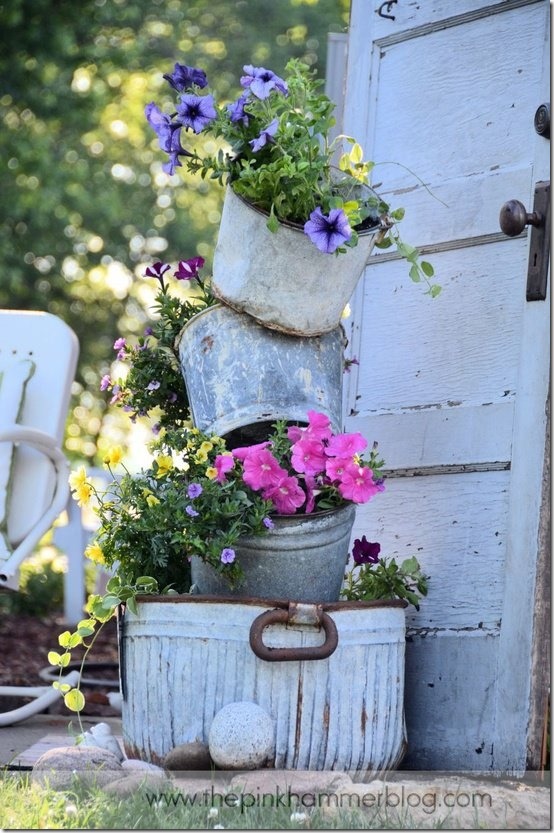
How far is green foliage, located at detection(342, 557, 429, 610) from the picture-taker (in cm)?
235

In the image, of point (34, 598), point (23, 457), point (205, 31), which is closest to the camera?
point (23, 457)

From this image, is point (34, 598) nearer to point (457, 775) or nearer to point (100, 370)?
point (100, 370)

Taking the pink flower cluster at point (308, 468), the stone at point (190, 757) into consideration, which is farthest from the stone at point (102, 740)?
the pink flower cluster at point (308, 468)

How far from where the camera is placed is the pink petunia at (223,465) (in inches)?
82.5

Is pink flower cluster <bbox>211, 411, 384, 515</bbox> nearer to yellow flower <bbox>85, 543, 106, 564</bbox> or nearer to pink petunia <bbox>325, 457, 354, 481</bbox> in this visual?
pink petunia <bbox>325, 457, 354, 481</bbox>

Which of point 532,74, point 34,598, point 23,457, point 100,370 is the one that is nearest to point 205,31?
point 100,370

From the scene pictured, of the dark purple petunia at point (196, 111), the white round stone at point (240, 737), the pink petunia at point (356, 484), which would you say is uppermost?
the dark purple petunia at point (196, 111)

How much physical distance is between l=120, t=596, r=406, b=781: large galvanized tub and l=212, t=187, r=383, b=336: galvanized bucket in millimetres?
540

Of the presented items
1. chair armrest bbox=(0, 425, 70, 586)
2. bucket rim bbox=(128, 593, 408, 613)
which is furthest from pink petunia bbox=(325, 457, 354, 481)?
chair armrest bbox=(0, 425, 70, 586)

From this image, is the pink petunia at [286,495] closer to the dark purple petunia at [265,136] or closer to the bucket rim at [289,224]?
the bucket rim at [289,224]

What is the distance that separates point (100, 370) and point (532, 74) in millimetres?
7659

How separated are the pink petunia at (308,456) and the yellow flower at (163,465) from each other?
0.23 meters

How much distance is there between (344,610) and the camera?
210 cm

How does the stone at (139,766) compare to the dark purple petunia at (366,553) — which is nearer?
the stone at (139,766)
